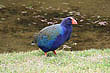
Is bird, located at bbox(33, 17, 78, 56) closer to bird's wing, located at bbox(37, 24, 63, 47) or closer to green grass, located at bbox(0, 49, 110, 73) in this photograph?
bird's wing, located at bbox(37, 24, 63, 47)

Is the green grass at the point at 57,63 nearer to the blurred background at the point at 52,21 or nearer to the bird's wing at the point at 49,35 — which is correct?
the bird's wing at the point at 49,35

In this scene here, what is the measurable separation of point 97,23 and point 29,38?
13.5 feet

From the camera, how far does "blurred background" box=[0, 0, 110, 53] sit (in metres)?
10.0

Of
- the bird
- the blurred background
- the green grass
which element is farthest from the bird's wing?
the blurred background

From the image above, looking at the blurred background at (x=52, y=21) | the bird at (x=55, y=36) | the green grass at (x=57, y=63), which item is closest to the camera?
the green grass at (x=57, y=63)

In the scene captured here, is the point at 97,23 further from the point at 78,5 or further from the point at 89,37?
the point at 78,5

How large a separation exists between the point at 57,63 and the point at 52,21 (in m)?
7.41

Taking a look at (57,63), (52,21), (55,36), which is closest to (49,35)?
(55,36)

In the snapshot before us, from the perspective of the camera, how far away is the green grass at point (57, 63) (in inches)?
211

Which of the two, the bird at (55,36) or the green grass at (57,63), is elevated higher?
the bird at (55,36)

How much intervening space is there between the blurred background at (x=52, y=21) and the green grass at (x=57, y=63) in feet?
7.92

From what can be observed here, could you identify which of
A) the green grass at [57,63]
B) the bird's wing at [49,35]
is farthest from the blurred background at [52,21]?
the bird's wing at [49,35]

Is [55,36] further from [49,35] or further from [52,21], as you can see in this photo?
[52,21]

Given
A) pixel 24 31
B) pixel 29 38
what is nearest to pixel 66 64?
pixel 29 38
